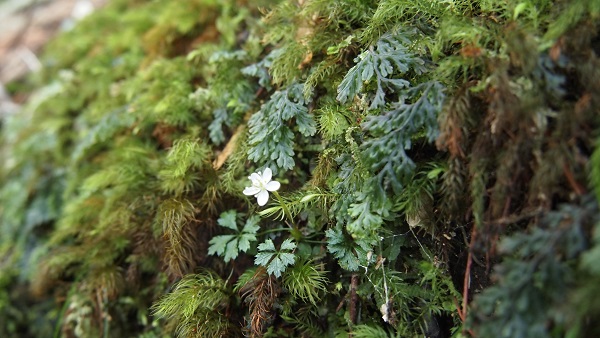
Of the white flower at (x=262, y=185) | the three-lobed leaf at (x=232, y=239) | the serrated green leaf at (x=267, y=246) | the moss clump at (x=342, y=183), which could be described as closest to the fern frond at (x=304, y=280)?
the moss clump at (x=342, y=183)

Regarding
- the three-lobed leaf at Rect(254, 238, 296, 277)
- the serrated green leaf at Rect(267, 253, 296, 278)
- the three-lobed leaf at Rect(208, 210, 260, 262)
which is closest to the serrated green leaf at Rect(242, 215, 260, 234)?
the three-lobed leaf at Rect(208, 210, 260, 262)

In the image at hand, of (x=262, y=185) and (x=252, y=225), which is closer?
(x=262, y=185)

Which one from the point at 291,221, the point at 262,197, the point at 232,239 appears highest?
the point at 262,197

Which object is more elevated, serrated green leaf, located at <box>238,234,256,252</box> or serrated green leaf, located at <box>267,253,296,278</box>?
serrated green leaf, located at <box>267,253,296,278</box>

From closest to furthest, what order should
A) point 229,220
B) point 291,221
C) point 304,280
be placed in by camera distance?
point 304,280
point 291,221
point 229,220

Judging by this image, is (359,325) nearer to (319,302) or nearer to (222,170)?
(319,302)

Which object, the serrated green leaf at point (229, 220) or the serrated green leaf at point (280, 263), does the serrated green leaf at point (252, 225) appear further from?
the serrated green leaf at point (280, 263)

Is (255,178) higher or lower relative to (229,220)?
higher

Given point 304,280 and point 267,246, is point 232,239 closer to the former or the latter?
point 267,246

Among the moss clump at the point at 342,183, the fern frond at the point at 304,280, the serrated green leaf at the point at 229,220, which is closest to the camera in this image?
the moss clump at the point at 342,183

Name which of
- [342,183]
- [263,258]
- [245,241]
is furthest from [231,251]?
[342,183]

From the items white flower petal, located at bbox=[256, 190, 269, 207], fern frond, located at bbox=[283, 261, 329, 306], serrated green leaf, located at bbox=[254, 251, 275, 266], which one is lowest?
fern frond, located at bbox=[283, 261, 329, 306]

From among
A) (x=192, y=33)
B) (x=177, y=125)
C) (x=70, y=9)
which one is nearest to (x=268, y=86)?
(x=177, y=125)

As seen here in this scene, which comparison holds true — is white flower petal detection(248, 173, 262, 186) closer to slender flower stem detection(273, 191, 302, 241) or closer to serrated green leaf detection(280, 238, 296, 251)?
slender flower stem detection(273, 191, 302, 241)
